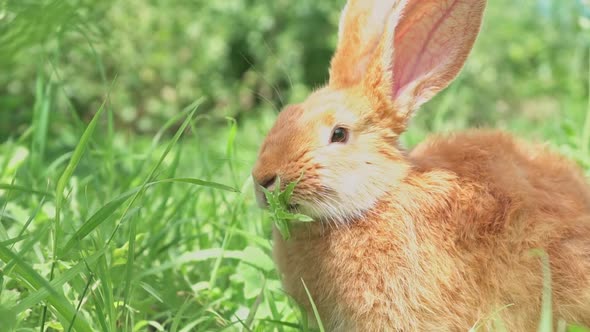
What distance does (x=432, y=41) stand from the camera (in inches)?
99.0

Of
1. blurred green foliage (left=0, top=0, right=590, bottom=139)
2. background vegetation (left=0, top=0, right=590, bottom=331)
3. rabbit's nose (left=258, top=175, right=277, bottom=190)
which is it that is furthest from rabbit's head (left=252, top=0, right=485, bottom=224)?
blurred green foliage (left=0, top=0, right=590, bottom=139)

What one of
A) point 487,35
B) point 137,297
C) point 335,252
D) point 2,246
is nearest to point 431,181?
point 335,252

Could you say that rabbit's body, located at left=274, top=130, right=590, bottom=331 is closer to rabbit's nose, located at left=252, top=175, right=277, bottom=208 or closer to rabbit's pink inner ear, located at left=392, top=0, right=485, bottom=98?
rabbit's nose, located at left=252, top=175, right=277, bottom=208

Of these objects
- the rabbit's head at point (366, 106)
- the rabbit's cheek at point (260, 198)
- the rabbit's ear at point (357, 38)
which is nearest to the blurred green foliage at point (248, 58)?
the rabbit's ear at point (357, 38)

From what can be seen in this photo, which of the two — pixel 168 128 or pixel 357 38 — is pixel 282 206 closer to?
pixel 357 38

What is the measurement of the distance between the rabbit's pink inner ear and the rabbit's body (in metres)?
0.33

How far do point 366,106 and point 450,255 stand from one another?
553 mm

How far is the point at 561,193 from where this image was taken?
92.9 inches

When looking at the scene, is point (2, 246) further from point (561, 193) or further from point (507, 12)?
point (507, 12)

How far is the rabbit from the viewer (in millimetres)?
2162

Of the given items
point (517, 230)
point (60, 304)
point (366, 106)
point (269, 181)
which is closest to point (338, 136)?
point (366, 106)

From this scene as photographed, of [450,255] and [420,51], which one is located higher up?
[420,51]

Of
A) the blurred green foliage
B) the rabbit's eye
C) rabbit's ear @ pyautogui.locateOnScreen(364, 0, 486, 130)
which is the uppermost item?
rabbit's ear @ pyautogui.locateOnScreen(364, 0, 486, 130)

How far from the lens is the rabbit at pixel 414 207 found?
2.16 m
